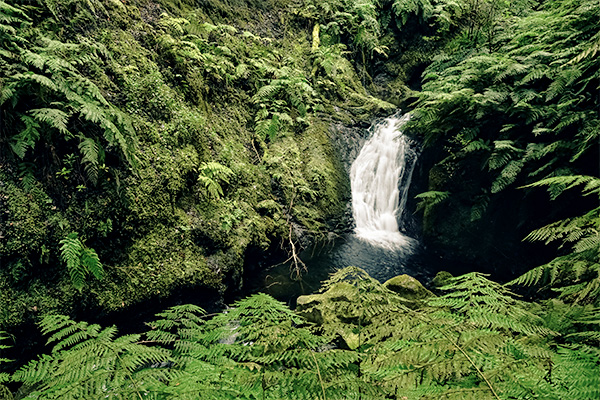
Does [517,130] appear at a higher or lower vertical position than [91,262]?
higher

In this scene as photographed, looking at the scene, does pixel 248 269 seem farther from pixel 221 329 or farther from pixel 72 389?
pixel 72 389

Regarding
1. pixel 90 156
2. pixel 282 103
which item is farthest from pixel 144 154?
pixel 282 103

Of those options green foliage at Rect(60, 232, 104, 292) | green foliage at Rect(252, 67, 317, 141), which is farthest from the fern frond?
green foliage at Rect(252, 67, 317, 141)

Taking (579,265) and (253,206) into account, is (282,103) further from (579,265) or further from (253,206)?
(579,265)

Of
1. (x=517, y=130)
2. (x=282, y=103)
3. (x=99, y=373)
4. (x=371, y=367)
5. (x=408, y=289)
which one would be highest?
(x=282, y=103)

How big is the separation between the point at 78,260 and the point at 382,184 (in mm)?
7624

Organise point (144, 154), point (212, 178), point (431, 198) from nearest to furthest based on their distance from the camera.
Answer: point (144, 154)
point (212, 178)
point (431, 198)

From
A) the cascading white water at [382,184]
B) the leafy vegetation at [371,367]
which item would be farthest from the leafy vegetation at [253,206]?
the cascading white water at [382,184]

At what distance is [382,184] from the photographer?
8680 millimetres

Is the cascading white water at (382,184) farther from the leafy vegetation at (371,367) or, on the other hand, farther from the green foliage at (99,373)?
the green foliage at (99,373)

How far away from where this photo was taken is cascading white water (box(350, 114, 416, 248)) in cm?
831

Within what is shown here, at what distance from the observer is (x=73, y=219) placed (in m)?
3.37

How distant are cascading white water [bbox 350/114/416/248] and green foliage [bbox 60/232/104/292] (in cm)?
623

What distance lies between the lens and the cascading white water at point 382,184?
8312mm
